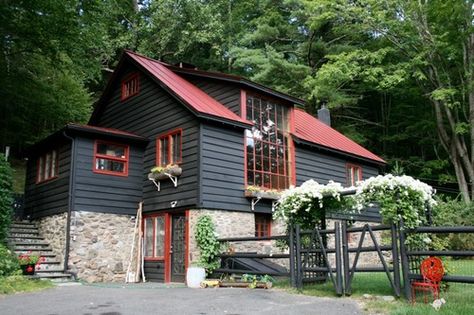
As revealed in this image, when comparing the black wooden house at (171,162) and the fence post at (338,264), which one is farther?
the black wooden house at (171,162)

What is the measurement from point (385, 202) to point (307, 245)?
2.39 meters

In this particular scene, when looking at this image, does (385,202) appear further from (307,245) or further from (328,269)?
(307,245)

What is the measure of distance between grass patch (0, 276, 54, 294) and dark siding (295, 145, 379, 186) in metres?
9.13

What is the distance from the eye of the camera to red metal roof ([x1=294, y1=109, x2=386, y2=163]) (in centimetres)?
1825

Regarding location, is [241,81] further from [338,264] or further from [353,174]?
[353,174]

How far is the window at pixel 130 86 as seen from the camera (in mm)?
17156

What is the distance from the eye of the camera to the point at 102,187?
48.2 feet

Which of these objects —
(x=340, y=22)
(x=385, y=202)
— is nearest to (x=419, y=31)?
(x=340, y=22)

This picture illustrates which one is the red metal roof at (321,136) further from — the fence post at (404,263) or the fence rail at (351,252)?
the fence post at (404,263)

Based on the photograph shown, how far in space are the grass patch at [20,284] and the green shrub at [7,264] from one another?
18.7 inches

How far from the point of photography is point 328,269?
9.17 meters

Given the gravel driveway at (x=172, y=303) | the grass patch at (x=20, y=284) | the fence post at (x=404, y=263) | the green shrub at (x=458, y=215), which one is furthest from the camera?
the green shrub at (x=458, y=215)

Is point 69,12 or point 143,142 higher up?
point 69,12

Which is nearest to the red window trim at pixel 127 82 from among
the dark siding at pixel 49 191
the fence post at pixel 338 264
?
the dark siding at pixel 49 191
